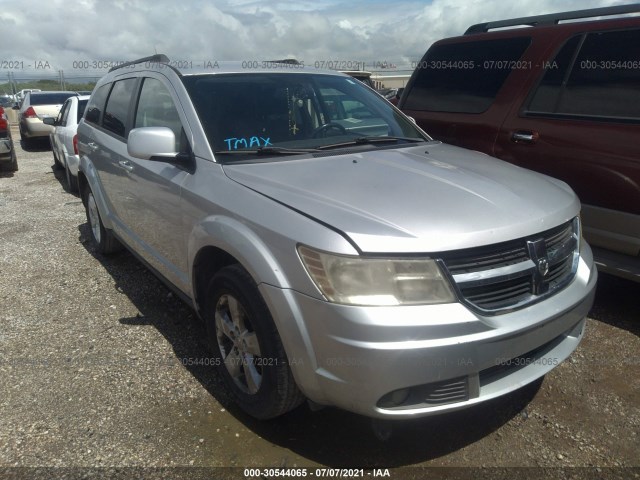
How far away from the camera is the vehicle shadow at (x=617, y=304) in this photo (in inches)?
143

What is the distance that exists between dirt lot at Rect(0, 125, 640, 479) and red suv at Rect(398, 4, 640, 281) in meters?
0.80

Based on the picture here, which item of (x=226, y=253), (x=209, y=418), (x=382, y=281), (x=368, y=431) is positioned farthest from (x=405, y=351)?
(x=209, y=418)

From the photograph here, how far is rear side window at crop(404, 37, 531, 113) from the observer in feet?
13.9

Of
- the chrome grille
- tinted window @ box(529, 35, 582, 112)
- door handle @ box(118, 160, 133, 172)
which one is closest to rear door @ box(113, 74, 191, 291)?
door handle @ box(118, 160, 133, 172)

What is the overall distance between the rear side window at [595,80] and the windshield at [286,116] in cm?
111

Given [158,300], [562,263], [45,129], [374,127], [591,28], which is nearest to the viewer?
[562,263]

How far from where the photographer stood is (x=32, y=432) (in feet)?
8.70

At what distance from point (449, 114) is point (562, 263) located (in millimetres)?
2390

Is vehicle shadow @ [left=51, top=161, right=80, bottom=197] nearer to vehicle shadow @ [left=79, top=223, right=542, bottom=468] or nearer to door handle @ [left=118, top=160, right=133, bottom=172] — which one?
door handle @ [left=118, top=160, right=133, bottom=172]

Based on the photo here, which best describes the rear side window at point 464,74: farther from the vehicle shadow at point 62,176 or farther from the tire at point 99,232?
the vehicle shadow at point 62,176

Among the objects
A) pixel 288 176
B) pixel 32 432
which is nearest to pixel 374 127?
pixel 288 176

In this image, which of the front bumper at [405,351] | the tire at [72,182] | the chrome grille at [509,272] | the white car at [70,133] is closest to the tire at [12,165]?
the white car at [70,133]

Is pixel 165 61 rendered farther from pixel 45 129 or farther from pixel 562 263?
pixel 45 129

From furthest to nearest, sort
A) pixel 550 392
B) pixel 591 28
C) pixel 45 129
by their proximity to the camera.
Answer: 1. pixel 45 129
2. pixel 591 28
3. pixel 550 392
